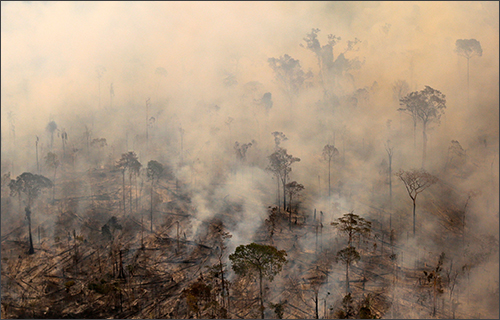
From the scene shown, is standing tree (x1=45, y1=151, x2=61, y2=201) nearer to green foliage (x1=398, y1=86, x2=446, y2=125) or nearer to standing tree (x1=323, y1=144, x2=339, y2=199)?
standing tree (x1=323, y1=144, x2=339, y2=199)

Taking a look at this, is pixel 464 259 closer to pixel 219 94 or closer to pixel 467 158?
pixel 467 158

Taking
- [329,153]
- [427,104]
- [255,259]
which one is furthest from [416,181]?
[255,259]

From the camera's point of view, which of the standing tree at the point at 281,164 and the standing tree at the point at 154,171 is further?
the standing tree at the point at 154,171

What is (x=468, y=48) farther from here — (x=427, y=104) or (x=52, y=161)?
(x=52, y=161)

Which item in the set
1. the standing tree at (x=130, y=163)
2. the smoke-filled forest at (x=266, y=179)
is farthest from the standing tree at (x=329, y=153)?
the standing tree at (x=130, y=163)

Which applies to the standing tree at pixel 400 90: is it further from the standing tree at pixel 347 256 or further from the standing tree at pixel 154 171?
the standing tree at pixel 154 171

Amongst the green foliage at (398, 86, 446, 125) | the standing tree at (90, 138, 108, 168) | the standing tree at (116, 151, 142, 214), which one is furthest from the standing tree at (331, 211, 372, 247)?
the standing tree at (90, 138, 108, 168)

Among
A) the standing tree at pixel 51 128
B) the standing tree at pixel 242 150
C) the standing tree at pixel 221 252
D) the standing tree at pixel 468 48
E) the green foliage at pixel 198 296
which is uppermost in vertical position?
the standing tree at pixel 468 48
